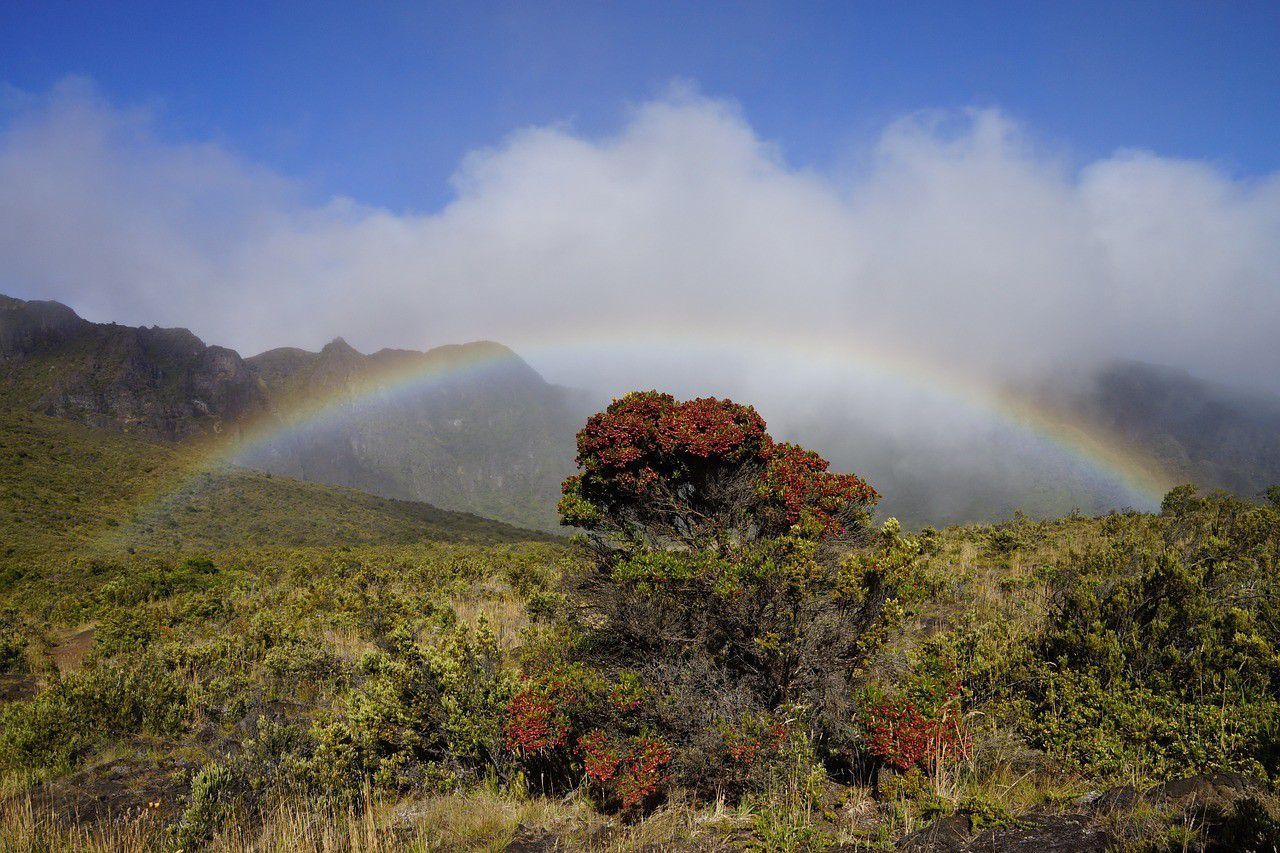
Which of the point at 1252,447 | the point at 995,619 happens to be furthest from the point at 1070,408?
the point at 995,619

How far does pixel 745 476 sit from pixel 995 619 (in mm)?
4401

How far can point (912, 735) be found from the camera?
528cm

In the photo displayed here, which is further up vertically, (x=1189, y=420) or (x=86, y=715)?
(x=1189, y=420)

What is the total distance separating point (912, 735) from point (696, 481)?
3.54 meters

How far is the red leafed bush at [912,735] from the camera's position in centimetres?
529

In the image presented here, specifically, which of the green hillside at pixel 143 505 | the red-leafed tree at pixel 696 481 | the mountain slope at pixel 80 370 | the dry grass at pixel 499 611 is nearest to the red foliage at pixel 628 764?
the red-leafed tree at pixel 696 481

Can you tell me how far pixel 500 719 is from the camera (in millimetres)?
6723

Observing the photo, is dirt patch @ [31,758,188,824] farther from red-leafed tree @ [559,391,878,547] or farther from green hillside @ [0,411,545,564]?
green hillside @ [0,411,545,564]

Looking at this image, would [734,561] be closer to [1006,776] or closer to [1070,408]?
[1006,776]

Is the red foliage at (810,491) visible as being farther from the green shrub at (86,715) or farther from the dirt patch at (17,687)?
the dirt patch at (17,687)

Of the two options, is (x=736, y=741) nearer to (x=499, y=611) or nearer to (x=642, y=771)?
(x=642, y=771)

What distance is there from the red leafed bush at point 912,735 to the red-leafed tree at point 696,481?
6.48 ft

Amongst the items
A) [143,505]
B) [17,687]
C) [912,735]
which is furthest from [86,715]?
[143,505]

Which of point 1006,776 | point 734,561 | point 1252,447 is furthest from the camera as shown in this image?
point 1252,447
